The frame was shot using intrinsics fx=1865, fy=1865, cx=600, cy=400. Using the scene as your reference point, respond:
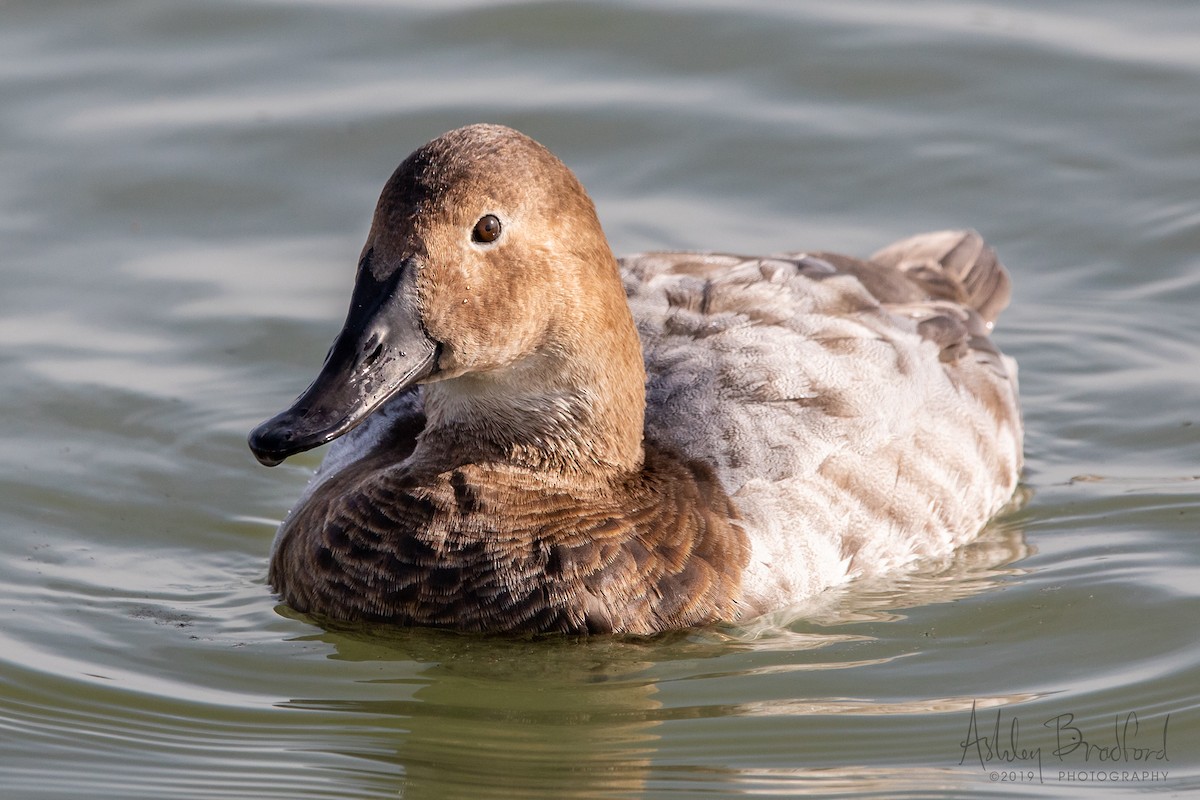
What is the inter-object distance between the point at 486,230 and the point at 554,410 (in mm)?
778

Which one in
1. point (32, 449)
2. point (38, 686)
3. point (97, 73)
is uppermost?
point (97, 73)

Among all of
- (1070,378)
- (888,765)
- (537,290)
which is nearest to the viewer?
(888,765)

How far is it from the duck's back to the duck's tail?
Answer: 1.82ft

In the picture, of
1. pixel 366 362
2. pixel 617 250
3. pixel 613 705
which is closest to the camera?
pixel 366 362

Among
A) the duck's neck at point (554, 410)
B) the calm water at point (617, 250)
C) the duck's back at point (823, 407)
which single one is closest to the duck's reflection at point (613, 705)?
the calm water at point (617, 250)

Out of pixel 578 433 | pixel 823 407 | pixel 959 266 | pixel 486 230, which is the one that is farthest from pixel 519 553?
pixel 959 266

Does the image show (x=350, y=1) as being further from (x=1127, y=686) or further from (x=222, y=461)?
(x=1127, y=686)

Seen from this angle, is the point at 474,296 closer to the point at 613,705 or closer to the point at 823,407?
the point at 613,705

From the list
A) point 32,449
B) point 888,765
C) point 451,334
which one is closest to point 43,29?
point 32,449

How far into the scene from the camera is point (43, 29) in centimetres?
1141

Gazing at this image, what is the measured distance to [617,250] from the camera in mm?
9688

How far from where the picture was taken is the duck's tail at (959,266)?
8.71 meters

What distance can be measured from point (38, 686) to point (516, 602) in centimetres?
161

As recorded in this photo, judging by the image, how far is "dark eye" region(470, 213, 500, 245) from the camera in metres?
5.97
